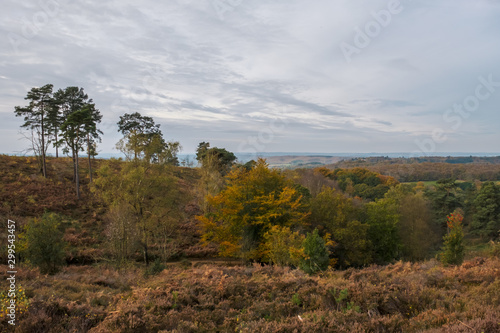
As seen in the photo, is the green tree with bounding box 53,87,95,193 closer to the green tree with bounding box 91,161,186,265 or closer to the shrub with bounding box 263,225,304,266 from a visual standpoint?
the green tree with bounding box 91,161,186,265

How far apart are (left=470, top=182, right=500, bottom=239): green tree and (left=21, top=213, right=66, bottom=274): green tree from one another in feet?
161

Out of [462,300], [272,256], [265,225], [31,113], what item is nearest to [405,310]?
[462,300]

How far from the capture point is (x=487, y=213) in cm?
3962

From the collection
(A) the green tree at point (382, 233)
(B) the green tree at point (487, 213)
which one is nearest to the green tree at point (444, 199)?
(B) the green tree at point (487, 213)

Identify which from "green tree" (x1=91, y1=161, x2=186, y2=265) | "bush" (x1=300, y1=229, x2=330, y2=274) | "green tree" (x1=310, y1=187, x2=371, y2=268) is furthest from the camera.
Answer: "green tree" (x1=310, y1=187, x2=371, y2=268)

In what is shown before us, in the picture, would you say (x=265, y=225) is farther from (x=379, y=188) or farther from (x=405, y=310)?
(x=379, y=188)

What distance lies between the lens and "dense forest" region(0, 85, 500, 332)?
6.54m

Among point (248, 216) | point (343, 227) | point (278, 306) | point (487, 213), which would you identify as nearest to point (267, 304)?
point (278, 306)

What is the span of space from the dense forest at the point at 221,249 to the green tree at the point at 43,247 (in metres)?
0.08

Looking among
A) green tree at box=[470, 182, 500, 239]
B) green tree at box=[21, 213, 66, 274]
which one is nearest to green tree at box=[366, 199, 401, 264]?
green tree at box=[470, 182, 500, 239]

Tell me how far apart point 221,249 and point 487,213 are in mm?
40478

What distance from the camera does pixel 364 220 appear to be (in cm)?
2767

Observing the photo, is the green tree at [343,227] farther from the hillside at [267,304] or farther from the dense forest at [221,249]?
the hillside at [267,304]

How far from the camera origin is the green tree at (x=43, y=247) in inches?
526
